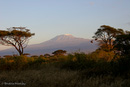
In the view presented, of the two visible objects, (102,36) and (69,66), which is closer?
(69,66)

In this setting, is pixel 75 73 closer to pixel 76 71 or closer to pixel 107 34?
pixel 76 71

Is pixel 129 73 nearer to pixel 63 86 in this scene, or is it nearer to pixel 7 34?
pixel 63 86

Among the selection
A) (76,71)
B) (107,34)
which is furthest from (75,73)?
(107,34)

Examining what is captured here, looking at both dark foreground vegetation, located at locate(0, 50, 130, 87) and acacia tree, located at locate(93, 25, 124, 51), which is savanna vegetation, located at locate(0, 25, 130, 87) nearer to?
dark foreground vegetation, located at locate(0, 50, 130, 87)

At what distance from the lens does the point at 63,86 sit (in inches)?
208

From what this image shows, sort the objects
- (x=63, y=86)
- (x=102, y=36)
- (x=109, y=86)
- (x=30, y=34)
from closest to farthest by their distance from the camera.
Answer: (x=109, y=86)
(x=63, y=86)
(x=30, y=34)
(x=102, y=36)

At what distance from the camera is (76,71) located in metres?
7.77

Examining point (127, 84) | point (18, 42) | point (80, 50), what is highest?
point (18, 42)

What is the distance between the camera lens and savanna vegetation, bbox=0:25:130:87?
563 cm

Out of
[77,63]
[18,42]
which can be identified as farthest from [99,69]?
[18,42]

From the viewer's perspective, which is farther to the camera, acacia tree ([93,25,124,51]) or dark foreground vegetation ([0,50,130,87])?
acacia tree ([93,25,124,51])

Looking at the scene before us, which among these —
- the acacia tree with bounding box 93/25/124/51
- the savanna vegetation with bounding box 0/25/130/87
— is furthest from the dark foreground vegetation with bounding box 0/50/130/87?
the acacia tree with bounding box 93/25/124/51

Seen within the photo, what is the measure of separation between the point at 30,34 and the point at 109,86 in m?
31.8

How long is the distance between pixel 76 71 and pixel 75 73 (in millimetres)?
573
